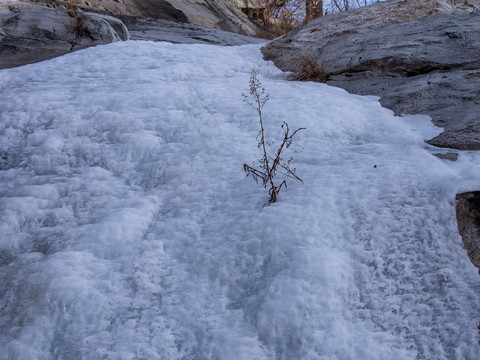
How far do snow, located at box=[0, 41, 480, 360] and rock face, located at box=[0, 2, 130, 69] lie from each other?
1.92m

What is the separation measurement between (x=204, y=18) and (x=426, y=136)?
7.44 metres

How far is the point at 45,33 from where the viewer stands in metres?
5.31

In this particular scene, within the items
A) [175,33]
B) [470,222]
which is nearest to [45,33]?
[175,33]

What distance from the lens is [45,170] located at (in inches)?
101

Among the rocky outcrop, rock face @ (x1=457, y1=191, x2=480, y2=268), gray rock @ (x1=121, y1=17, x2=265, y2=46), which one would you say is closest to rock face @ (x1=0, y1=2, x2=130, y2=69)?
the rocky outcrop

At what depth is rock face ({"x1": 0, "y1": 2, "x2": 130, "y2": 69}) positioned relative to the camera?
473cm

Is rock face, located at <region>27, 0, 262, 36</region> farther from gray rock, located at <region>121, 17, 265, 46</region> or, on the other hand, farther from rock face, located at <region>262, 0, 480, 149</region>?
rock face, located at <region>262, 0, 480, 149</region>

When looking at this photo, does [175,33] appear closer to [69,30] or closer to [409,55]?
[69,30]

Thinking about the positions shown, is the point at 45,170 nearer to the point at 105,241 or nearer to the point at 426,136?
the point at 105,241

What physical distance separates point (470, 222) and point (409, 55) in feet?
9.16

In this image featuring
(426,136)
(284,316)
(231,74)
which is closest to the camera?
(284,316)

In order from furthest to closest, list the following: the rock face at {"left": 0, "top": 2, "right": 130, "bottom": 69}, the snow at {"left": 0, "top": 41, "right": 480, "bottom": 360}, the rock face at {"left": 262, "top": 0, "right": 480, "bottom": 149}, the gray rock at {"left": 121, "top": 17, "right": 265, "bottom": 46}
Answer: the gray rock at {"left": 121, "top": 17, "right": 265, "bottom": 46}
the rock face at {"left": 0, "top": 2, "right": 130, "bottom": 69}
the rock face at {"left": 262, "top": 0, "right": 480, "bottom": 149}
the snow at {"left": 0, "top": 41, "right": 480, "bottom": 360}

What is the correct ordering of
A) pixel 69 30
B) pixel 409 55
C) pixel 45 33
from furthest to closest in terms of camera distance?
pixel 69 30 < pixel 45 33 < pixel 409 55

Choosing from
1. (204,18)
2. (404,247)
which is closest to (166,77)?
(404,247)
